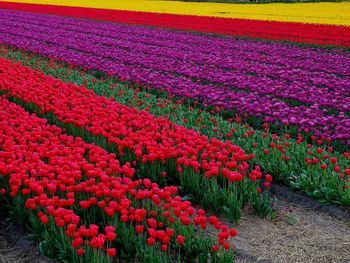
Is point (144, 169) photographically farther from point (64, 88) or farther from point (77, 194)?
point (64, 88)

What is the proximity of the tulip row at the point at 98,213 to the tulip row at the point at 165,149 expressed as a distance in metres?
0.54

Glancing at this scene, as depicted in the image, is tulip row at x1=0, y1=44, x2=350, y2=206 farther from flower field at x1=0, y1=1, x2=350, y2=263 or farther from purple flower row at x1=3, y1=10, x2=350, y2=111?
purple flower row at x1=3, y1=10, x2=350, y2=111

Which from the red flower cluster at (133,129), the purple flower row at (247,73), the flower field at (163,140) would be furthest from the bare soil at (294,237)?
the purple flower row at (247,73)

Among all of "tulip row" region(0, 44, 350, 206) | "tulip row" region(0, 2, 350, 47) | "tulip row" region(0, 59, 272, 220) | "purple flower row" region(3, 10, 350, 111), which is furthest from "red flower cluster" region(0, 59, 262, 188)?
"tulip row" region(0, 2, 350, 47)

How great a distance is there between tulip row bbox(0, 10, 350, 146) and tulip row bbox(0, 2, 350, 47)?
6.98 feet

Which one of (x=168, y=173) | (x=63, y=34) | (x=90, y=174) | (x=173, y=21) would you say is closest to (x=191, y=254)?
(x=90, y=174)

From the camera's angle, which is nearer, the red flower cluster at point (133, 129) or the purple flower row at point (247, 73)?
the red flower cluster at point (133, 129)

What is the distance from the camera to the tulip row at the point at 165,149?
5.72 m

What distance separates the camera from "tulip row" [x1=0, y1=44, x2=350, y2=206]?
6027 mm

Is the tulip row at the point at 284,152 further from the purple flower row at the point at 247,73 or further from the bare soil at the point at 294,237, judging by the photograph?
the purple flower row at the point at 247,73

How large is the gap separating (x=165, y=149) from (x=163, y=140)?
35cm

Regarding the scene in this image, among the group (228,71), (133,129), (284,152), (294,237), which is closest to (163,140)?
(133,129)

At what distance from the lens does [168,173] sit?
6.48 m

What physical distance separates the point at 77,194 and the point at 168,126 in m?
2.37
